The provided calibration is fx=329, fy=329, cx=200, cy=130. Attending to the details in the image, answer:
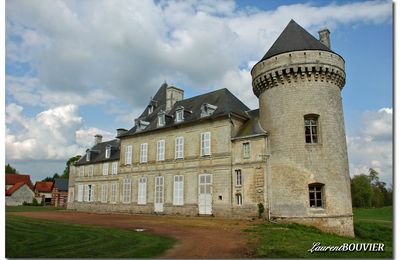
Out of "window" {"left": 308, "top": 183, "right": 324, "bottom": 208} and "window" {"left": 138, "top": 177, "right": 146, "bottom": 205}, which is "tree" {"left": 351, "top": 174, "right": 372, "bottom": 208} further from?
"window" {"left": 138, "top": 177, "right": 146, "bottom": 205}

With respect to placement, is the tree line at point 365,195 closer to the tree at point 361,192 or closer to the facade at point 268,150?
the tree at point 361,192

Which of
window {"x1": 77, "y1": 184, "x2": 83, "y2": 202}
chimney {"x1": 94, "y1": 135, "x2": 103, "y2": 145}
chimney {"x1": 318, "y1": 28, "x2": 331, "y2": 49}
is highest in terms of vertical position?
chimney {"x1": 318, "y1": 28, "x2": 331, "y2": 49}

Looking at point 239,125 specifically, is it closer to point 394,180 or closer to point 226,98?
point 226,98

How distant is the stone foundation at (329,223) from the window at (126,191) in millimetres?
13479

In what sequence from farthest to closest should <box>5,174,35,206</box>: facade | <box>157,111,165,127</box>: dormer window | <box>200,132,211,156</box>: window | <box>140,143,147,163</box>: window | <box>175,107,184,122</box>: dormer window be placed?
<box>5,174,35,206</box>: facade
<box>140,143,147,163</box>: window
<box>157,111,165,127</box>: dormer window
<box>175,107,184,122</box>: dormer window
<box>200,132,211,156</box>: window

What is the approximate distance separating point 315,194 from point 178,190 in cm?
932

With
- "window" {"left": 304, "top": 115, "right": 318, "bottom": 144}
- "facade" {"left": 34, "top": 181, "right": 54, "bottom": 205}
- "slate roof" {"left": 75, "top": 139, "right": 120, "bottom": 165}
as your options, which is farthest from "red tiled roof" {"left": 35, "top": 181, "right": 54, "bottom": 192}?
"window" {"left": 304, "top": 115, "right": 318, "bottom": 144}

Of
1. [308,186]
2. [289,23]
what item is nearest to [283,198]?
[308,186]

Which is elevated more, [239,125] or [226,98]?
[226,98]

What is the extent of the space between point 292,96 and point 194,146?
7.50 meters

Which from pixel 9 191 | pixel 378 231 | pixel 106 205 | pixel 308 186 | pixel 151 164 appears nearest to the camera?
pixel 308 186

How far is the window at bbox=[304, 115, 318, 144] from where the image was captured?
692 inches

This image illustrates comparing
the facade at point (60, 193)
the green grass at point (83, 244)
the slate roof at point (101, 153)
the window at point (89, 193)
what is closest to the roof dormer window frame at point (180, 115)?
the slate roof at point (101, 153)

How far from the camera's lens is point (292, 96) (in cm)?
1775
